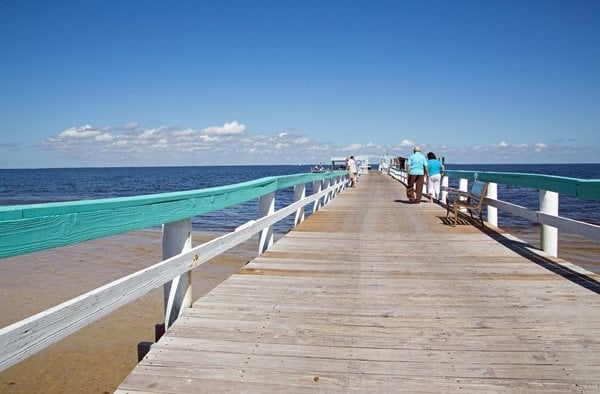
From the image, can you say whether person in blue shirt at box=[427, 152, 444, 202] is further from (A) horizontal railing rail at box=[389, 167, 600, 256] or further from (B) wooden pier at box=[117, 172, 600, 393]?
(B) wooden pier at box=[117, 172, 600, 393]

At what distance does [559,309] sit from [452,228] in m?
5.31

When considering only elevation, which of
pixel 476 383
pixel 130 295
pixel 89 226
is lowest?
pixel 476 383

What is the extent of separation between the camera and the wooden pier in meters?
2.67

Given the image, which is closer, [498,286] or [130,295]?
[130,295]

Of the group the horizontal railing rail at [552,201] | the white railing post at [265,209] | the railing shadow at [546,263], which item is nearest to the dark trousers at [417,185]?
the horizontal railing rail at [552,201]

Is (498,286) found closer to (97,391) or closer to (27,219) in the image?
(27,219)

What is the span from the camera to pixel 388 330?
136 inches

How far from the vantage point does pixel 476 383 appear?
8.58ft

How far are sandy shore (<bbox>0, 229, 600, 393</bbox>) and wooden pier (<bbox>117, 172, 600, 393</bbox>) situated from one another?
2535 millimetres

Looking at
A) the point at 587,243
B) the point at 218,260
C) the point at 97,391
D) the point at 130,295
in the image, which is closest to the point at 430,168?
the point at 587,243

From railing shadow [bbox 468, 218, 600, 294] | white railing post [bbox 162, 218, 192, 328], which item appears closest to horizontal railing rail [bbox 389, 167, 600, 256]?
railing shadow [bbox 468, 218, 600, 294]

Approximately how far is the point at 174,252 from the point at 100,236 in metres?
1.27

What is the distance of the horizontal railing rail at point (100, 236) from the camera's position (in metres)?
1.88

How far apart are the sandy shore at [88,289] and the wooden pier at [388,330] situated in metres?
2.54
